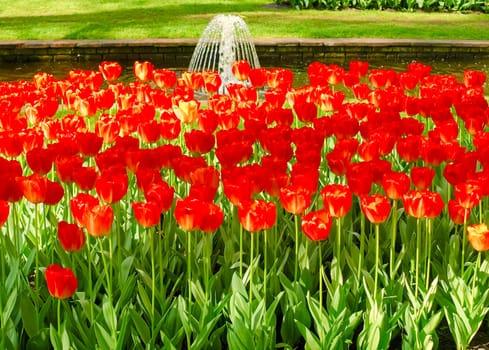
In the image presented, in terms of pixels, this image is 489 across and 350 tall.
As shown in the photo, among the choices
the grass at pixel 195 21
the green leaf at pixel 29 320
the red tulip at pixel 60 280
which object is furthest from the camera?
the grass at pixel 195 21

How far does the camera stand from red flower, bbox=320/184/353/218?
300cm

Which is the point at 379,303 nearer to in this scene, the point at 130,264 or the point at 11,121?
the point at 130,264

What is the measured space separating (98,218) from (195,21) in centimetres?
1449

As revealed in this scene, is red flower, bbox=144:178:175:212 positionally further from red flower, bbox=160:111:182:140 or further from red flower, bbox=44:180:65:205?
red flower, bbox=160:111:182:140

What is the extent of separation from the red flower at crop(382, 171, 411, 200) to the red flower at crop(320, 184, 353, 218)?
0.22 metres

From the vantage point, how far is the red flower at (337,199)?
9.86 feet

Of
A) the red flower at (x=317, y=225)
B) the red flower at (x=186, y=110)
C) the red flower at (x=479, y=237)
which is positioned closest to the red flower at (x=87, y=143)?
the red flower at (x=186, y=110)

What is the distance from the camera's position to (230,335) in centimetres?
294

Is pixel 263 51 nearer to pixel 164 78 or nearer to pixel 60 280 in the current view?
pixel 164 78

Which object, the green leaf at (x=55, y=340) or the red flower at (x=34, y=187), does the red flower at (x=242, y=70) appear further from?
the green leaf at (x=55, y=340)

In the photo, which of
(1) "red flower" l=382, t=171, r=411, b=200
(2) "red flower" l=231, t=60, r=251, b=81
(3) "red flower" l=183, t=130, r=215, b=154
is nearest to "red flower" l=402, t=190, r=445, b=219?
(1) "red flower" l=382, t=171, r=411, b=200

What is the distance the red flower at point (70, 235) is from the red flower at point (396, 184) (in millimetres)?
1075

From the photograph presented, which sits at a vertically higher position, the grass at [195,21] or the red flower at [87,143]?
the red flower at [87,143]

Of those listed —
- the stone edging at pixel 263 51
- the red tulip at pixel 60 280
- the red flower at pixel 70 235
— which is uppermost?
the red flower at pixel 70 235
